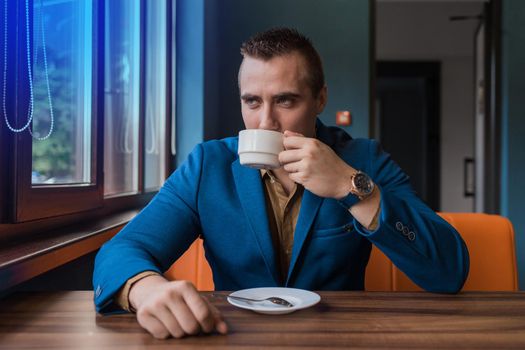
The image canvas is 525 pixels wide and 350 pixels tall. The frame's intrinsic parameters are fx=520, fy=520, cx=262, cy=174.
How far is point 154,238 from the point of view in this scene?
1093 mm

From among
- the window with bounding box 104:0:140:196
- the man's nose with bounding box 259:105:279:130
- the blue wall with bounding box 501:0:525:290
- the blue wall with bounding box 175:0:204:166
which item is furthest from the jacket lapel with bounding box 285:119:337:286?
the blue wall with bounding box 501:0:525:290

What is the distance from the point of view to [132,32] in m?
2.41

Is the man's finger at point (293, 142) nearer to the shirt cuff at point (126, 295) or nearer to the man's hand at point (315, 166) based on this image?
the man's hand at point (315, 166)

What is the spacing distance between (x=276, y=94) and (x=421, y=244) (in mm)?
470

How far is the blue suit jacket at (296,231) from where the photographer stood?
3.35ft

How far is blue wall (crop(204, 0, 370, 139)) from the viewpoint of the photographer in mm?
3486

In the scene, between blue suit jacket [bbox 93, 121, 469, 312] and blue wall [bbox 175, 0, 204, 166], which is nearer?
blue suit jacket [bbox 93, 121, 469, 312]

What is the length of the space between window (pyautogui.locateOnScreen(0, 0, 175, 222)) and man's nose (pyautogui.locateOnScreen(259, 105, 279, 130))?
0.53 m

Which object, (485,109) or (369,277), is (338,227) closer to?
(369,277)

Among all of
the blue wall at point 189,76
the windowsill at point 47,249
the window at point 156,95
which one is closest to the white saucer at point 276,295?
the windowsill at point 47,249

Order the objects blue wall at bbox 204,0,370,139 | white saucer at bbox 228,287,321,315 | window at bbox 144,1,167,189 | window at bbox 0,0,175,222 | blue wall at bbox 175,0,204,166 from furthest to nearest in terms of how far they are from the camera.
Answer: blue wall at bbox 204,0,370,139
blue wall at bbox 175,0,204,166
window at bbox 144,1,167,189
window at bbox 0,0,175,222
white saucer at bbox 228,287,321,315

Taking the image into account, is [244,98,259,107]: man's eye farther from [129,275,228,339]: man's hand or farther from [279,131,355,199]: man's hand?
[129,275,228,339]: man's hand

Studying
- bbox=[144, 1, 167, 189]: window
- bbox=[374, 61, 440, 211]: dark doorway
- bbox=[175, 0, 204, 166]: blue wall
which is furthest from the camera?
bbox=[374, 61, 440, 211]: dark doorway

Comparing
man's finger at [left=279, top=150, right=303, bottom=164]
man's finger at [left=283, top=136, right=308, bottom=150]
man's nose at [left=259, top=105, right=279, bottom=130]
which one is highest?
man's nose at [left=259, top=105, right=279, bottom=130]
